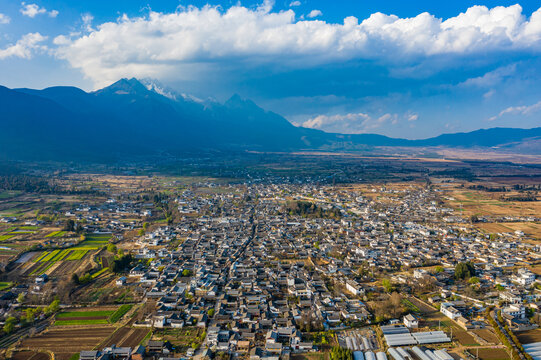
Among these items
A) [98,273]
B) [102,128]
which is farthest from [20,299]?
[102,128]

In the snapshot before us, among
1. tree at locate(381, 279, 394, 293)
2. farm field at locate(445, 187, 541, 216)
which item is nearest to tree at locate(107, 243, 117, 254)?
tree at locate(381, 279, 394, 293)

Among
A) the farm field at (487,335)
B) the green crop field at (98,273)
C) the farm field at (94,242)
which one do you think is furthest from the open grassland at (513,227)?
the farm field at (94,242)

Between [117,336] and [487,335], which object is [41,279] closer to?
[117,336]

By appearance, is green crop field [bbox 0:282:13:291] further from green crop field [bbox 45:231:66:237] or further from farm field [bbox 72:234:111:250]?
green crop field [bbox 45:231:66:237]

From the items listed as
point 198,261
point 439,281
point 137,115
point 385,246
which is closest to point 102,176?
point 198,261

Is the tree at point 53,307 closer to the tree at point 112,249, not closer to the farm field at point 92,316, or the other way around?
the farm field at point 92,316

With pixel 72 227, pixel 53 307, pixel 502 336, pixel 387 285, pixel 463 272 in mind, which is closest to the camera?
pixel 502 336
